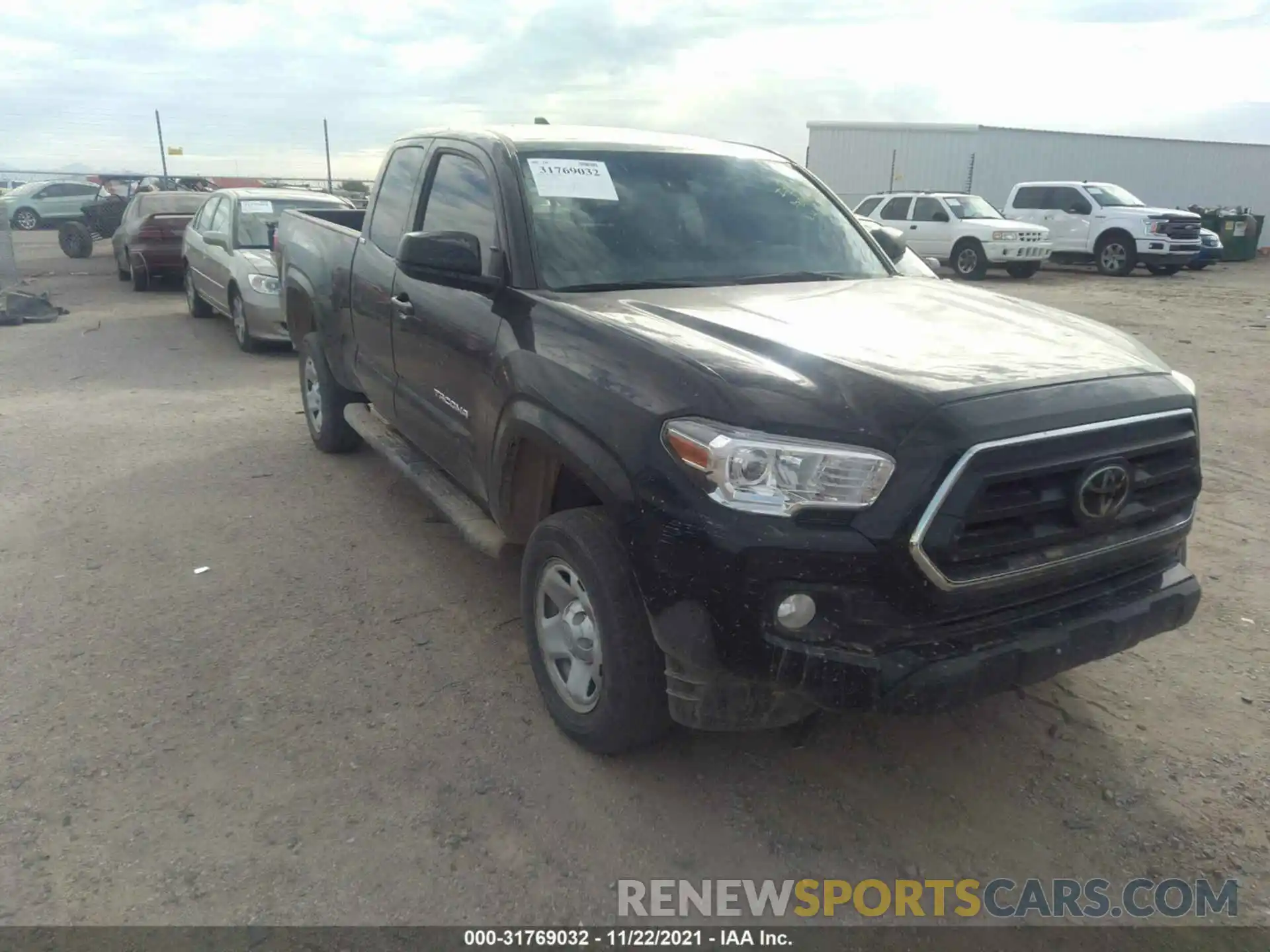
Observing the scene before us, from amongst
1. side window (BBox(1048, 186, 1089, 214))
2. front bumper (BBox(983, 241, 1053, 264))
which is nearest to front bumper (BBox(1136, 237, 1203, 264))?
side window (BBox(1048, 186, 1089, 214))

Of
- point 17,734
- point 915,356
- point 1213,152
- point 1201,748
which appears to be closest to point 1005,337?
point 915,356

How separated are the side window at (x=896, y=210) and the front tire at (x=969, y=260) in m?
1.49

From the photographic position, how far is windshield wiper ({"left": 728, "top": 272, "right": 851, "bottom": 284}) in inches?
151

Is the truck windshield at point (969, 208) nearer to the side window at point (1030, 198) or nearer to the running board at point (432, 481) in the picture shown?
the side window at point (1030, 198)

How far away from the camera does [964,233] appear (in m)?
19.7

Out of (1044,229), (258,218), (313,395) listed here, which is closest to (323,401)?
(313,395)

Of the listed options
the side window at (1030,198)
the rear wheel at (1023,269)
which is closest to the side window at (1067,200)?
the side window at (1030,198)

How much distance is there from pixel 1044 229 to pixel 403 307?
18594 millimetres

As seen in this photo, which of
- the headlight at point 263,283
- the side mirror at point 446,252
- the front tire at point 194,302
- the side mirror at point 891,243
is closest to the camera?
the side mirror at point 446,252

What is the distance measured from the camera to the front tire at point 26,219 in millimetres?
31156

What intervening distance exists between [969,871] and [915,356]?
1.48 meters

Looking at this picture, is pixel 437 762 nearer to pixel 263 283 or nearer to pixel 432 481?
pixel 432 481

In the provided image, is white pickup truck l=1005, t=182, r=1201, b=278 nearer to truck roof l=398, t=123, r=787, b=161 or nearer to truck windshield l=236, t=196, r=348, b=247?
truck windshield l=236, t=196, r=348, b=247

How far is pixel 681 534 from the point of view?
259 centimetres
